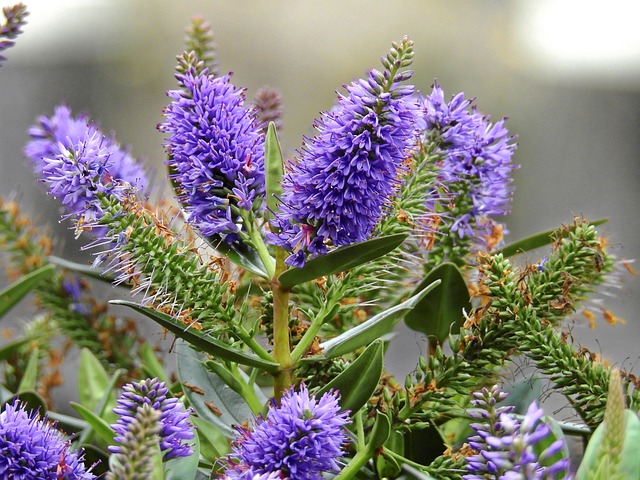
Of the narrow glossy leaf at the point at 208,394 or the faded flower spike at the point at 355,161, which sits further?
the narrow glossy leaf at the point at 208,394

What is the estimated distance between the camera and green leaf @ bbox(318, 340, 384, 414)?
630 millimetres

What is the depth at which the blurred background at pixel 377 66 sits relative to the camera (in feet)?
12.1

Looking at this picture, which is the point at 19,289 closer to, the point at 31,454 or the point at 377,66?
the point at 31,454

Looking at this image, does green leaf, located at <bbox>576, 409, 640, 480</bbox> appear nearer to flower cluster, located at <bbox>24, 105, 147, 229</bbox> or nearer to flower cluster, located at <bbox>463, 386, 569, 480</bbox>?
flower cluster, located at <bbox>463, 386, 569, 480</bbox>

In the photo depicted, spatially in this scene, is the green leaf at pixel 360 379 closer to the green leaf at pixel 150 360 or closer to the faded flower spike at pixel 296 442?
the faded flower spike at pixel 296 442

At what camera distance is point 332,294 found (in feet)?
2.27

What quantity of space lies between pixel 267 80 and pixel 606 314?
3202 millimetres

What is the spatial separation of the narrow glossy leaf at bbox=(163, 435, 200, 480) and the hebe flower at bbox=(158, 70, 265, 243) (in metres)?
0.17

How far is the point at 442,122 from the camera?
764 mm

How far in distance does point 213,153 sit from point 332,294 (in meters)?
0.14

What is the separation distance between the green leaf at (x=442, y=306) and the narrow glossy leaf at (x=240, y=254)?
14 cm

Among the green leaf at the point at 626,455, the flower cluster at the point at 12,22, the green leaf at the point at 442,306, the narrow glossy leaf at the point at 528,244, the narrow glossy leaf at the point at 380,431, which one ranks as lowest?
the narrow glossy leaf at the point at 380,431

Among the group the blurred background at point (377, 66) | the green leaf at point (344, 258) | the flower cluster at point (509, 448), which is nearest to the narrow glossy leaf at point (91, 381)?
A: the green leaf at point (344, 258)

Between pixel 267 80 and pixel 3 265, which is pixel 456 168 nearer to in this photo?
pixel 3 265
